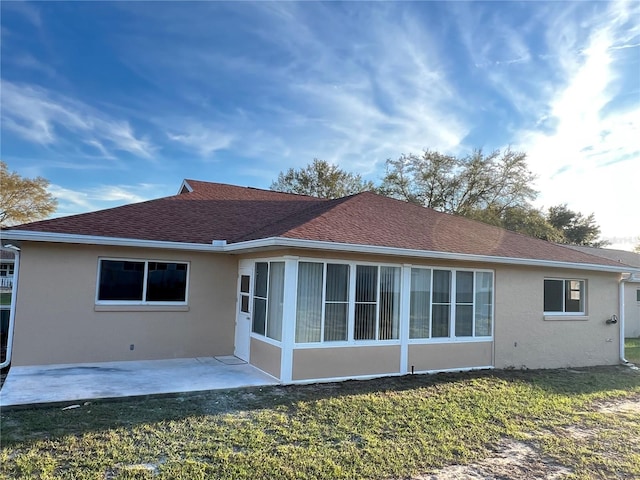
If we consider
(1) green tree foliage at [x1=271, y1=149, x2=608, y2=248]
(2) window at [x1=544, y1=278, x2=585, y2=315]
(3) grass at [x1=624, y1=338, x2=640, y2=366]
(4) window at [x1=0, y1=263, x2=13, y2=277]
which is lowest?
(3) grass at [x1=624, y1=338, x2=640, y2=366]

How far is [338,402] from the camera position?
257 inches

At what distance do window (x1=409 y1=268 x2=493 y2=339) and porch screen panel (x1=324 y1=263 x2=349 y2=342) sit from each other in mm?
1602

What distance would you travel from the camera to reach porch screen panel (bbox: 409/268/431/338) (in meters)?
8.92

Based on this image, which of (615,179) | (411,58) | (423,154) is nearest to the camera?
(411,58)

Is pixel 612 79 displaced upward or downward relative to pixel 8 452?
upward

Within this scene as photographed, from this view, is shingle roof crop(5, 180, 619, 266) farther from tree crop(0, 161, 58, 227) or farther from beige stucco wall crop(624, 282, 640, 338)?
tree crop(0, 161, 58, 227)

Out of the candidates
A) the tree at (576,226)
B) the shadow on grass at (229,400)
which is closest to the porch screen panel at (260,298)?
the shadow on grass at (229,400)

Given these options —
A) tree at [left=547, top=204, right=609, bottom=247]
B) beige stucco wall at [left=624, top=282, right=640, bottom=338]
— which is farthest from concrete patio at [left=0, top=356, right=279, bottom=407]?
tree at [left=547, top=204, right=609, bottom=247]

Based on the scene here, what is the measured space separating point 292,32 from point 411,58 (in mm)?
3166

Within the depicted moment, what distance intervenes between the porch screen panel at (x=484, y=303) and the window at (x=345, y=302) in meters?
2.26

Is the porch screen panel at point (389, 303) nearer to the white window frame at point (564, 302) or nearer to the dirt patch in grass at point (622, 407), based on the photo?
the dirt patch in grass at point (622, 407)

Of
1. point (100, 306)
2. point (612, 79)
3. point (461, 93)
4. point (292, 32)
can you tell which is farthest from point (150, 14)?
point (612, 79)

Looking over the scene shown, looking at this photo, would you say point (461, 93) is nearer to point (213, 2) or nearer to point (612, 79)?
point (612, 79)

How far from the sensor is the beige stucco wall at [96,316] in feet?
27.1
